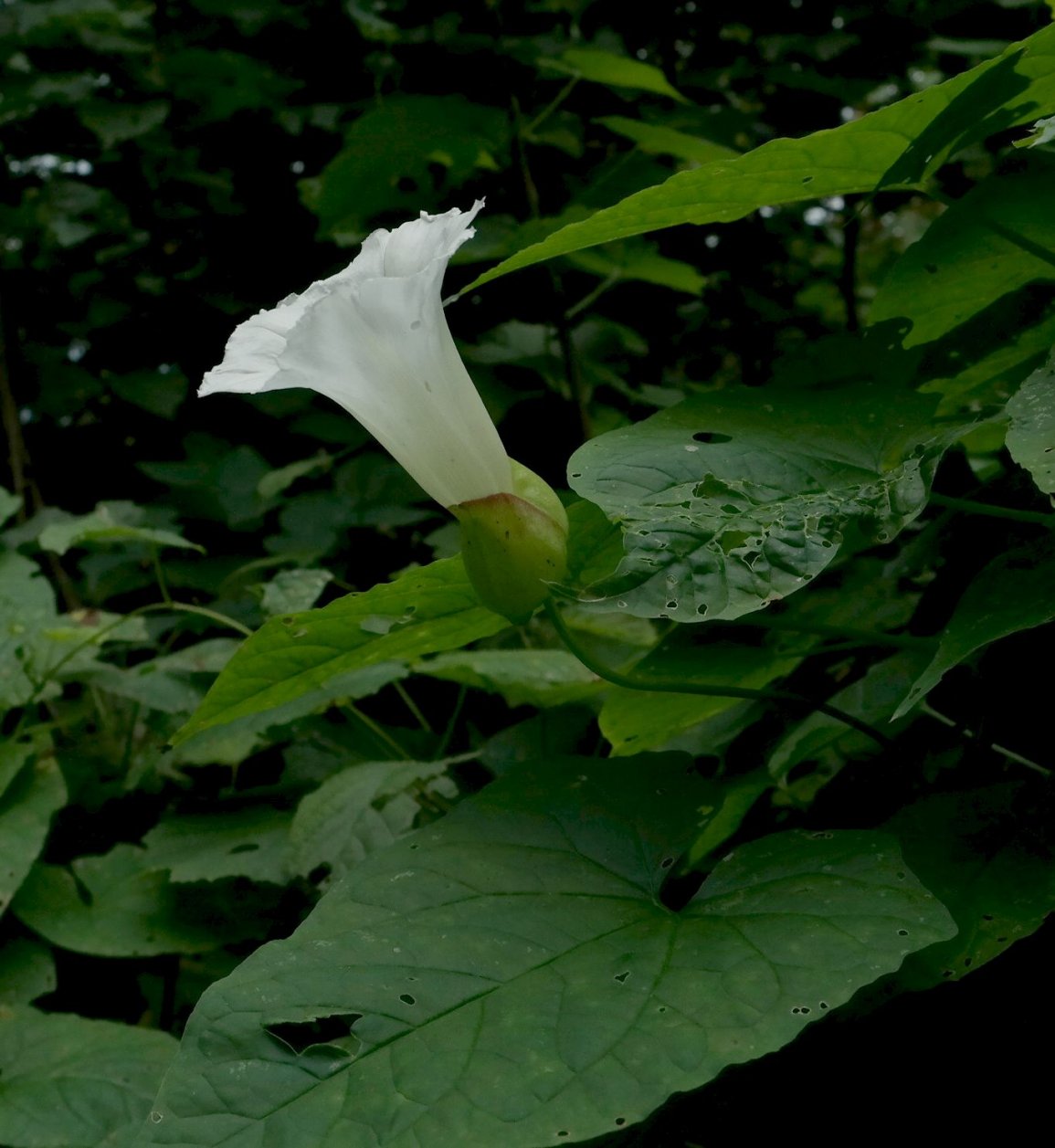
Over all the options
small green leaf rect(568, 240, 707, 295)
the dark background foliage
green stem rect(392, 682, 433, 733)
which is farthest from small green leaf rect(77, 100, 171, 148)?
green stem rect(392, 682, 433, 733)

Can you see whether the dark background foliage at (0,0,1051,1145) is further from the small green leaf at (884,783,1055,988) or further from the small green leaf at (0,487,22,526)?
the small green leaf at (884,783,1055,988)

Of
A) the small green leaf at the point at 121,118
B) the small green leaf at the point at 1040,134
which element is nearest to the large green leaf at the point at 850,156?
the small green leaf at the point at 1040,134

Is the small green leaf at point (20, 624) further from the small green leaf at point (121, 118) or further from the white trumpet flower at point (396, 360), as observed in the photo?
the small green leaf at point (121, 118)

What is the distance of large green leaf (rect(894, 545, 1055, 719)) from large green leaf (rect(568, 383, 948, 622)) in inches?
2.7

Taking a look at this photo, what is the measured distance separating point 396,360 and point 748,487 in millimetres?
207

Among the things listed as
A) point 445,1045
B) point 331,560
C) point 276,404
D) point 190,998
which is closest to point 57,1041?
point 190,998

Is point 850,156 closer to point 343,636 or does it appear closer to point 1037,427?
point 1037,427

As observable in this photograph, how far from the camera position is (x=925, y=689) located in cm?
57

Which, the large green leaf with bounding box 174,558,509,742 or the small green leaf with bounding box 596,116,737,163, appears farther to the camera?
the small green leaf with bounding box 596,116,737,163

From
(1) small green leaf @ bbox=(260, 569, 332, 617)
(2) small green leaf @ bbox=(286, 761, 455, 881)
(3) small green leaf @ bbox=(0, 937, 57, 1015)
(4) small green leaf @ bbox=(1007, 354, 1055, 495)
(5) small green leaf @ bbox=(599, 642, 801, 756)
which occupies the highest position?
(4) small green leaf @ bbox=(1007, 354, 1055, 495)

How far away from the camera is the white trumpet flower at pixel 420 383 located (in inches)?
24.4

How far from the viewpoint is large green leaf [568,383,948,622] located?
1.92 ft

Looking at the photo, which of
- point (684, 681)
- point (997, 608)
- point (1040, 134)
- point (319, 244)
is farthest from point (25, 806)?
point (319, 244)

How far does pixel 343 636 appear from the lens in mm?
743
